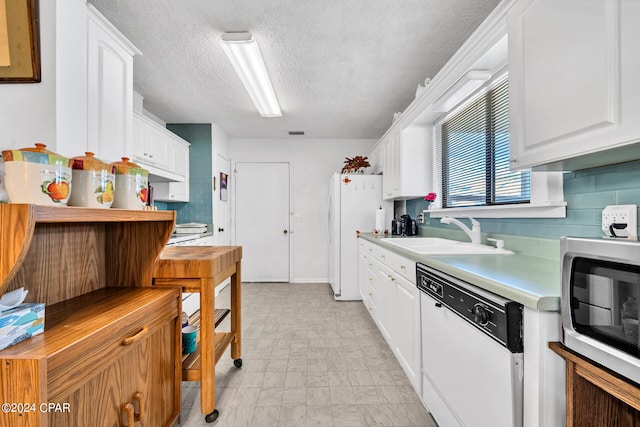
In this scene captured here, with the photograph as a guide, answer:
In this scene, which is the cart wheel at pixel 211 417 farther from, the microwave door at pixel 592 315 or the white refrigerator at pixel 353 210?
the white refrigerator at pixel 353 210

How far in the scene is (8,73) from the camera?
1.26 metres

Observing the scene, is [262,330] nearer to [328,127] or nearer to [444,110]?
[444,110]

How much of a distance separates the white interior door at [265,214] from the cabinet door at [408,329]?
3134 millimetres

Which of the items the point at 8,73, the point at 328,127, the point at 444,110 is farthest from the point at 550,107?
the point at 328,127

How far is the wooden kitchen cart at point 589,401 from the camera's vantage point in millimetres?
813

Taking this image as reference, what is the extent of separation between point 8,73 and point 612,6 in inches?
86.0

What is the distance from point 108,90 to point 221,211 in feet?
10.2

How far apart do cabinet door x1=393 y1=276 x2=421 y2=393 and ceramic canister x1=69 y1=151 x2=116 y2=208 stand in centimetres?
165

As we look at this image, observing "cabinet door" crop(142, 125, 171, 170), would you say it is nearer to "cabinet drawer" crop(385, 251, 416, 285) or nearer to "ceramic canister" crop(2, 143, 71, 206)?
"ceramic canister" crop(2, 143, 71, 206)

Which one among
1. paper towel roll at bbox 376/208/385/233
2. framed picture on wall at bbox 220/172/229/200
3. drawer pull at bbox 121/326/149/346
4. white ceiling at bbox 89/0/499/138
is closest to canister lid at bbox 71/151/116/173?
drawer pull at bbox 121/326/149/346

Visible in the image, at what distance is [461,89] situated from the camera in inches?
81.5

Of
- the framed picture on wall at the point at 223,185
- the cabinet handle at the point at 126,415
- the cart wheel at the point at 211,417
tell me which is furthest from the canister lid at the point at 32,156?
the framed picture on wall at the point at 223,185

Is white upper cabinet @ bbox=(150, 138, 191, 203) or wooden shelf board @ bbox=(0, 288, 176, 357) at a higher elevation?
white upper cabinet @ bbox=(150, 138, 191, 203)

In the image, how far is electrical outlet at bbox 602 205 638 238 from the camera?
1148 millimetres
